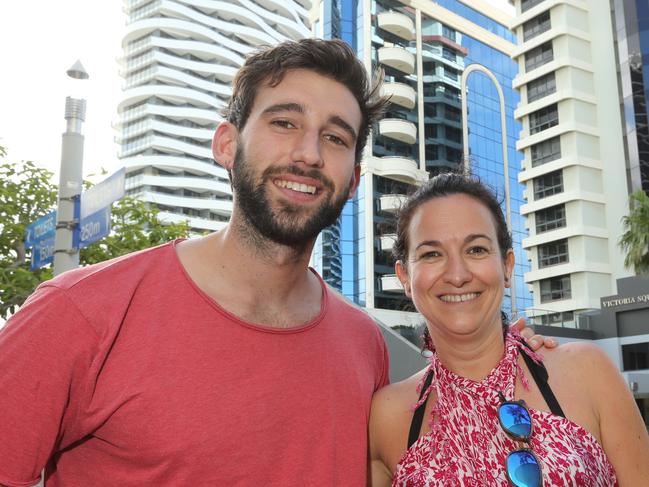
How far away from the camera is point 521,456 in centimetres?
252

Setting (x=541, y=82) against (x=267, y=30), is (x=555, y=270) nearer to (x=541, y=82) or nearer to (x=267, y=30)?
(x=541, y=82)

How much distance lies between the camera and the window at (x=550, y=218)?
157ft

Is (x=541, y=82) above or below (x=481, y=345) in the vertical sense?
above

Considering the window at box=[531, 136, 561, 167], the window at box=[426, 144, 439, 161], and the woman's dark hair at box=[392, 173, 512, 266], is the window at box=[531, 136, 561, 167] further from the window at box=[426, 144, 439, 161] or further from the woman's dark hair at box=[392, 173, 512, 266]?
the woman's dark hair at box=[392, 173, 512, 266]

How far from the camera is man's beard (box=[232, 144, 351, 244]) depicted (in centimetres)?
255

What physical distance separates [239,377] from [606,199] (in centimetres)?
4936

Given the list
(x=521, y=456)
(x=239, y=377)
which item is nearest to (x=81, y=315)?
(x=239, y=377)

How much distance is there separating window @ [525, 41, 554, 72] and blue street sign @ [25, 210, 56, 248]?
4906 centimetres

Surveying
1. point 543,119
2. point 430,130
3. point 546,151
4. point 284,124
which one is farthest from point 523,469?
point 430,130

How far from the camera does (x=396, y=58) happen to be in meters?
51.4

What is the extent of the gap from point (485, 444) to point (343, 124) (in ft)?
4.61

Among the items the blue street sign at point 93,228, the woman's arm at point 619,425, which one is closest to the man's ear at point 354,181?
the woman's arm at point 619,425

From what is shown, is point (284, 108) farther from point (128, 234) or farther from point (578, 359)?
point (128, 234)

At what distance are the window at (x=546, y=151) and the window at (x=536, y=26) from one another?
869cm
